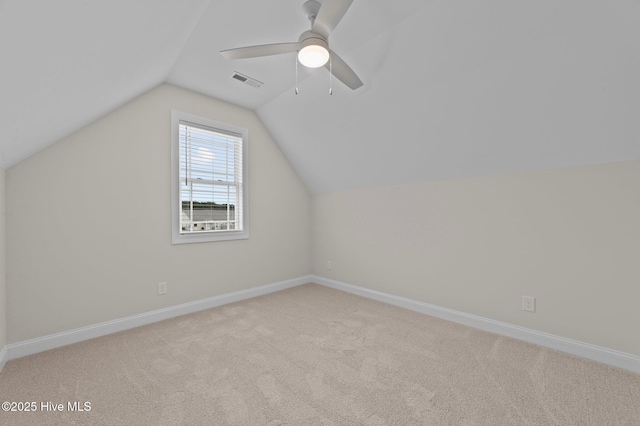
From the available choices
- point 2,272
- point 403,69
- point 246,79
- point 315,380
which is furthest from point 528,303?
point 2,272

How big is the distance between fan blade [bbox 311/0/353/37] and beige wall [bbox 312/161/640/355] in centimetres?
199

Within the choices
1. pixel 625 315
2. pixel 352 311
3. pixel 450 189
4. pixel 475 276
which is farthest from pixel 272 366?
pixel 625 315

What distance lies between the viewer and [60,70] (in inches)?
53.9

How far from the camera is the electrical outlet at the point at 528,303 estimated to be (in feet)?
7.80

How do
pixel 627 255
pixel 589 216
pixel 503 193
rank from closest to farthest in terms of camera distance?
pixel 627 255 → pixel 589 216 → pixel 503 193

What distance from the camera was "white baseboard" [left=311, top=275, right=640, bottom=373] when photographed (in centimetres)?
198

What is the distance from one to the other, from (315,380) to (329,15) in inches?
88.3

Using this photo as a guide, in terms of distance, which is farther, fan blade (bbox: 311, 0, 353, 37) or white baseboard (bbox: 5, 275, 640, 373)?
white baseboard (bbox: 5, 275, 640, 373)

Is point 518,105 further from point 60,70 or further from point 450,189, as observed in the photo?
point 60,70

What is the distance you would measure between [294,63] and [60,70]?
69.2 inches

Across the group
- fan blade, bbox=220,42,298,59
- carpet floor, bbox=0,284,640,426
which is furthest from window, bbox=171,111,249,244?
fan blade, bbox=220,42,298,59

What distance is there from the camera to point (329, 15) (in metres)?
1.55

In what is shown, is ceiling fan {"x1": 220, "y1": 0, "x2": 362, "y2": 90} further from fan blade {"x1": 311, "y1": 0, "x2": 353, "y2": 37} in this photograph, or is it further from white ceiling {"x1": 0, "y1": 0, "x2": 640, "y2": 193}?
white ceiling {"x1": 0, "y1": 0, "x2": 640, "y2": 193}

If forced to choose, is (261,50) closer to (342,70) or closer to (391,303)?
(342,70)
